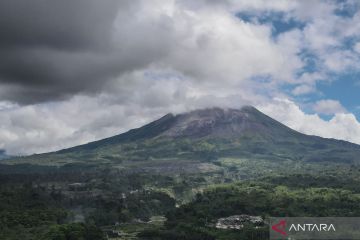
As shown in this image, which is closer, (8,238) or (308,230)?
(8,238)

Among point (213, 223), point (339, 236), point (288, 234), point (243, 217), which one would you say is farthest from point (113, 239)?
point (339, 236)

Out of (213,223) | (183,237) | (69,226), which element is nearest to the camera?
(69,226)

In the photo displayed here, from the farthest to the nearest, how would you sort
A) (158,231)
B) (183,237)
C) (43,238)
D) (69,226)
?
(158,231) < (183,237) < (69,226) < (43,238)

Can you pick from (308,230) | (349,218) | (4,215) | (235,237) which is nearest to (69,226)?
(4,215)

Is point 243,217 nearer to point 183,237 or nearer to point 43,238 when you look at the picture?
point 183,237

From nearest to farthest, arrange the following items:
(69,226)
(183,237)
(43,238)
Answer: (43,238) → (69,226) → (183,237)

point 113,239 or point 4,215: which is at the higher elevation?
point 4,215

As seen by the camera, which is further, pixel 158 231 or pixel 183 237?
pixel 158 231

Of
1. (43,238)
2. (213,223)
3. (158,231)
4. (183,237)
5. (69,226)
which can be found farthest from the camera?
(213,223)

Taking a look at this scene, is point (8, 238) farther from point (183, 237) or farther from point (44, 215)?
point (183, 237)
